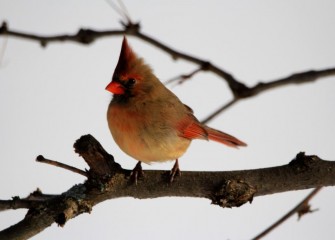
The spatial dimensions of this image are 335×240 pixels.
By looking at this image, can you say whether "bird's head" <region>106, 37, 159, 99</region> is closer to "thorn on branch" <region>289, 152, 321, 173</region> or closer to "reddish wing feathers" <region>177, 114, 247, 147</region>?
"reddish wing feathers" <region>177, 114, 247, 147</region>

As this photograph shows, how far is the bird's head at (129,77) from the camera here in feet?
6.03

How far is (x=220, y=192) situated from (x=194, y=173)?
138 millimetres

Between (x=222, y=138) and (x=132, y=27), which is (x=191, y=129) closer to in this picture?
(x=222, y=138)

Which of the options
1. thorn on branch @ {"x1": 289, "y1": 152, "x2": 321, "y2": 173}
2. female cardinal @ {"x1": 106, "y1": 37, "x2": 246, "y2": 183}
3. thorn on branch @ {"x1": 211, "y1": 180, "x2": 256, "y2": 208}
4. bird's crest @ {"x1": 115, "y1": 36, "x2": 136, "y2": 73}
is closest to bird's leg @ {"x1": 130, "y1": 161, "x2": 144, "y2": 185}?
female cardinal @ {"x1": 106, "y1": 37, "x2": 246, "y2": 183}

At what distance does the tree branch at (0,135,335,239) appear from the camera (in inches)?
59.4

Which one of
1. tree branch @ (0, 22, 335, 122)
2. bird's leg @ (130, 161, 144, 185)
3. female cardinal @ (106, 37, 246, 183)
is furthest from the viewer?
tree branch @ (0, 22, 335, 122)

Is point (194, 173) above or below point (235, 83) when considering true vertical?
below

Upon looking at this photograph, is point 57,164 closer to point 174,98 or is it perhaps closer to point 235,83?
point 174,98

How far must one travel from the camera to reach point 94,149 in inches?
59.9

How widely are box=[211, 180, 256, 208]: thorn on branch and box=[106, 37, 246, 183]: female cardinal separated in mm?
197

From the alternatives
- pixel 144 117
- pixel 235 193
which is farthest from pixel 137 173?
pixel 235 193

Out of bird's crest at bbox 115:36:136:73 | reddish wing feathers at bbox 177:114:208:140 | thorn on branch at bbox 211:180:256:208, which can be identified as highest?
bird's crest at bbox 115:36:136:73

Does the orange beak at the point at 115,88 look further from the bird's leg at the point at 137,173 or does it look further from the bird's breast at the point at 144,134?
the bird's leg at the point at 137,173

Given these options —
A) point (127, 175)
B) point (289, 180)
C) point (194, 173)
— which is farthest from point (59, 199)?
point (289, 180)
